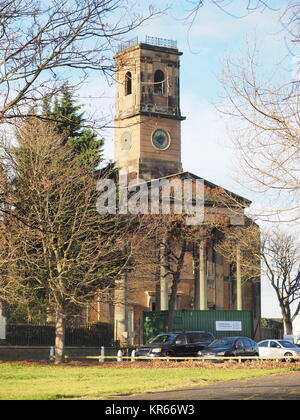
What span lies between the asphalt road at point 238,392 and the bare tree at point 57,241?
622 inches

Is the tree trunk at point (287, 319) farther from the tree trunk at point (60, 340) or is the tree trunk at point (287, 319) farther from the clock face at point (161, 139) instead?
the tree trunk at point (60, 340)

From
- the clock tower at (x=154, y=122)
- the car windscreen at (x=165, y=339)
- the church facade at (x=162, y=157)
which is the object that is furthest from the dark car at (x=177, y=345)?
the clock tower at (x=154, y=122)

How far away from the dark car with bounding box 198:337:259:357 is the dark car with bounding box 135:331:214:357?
202cm

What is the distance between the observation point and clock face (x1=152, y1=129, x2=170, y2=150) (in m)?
86.4

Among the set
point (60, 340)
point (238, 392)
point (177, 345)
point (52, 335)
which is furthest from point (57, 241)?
point (238, 392)

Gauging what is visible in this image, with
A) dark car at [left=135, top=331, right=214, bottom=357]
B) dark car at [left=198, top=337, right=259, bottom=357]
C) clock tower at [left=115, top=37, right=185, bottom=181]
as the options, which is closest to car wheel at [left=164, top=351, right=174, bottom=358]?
dark car at [left=135, top=331, right=214, bottom=357]

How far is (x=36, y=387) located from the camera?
69.5 feet

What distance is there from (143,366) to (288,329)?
1456 inches

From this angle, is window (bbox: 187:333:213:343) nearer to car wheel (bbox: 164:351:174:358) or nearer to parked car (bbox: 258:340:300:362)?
car wheel (bbox: 164:351:174:358)

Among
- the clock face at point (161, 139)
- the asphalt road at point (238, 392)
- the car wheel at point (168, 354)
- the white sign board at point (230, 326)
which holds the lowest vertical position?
the car wheel at point (168, 354)

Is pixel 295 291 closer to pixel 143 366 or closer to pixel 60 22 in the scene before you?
pixel 143 366

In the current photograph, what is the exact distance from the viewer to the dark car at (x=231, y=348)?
3669 centimetres

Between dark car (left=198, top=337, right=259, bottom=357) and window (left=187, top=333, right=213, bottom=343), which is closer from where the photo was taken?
dark car (left=198, top=337, right=259, bottom=357)

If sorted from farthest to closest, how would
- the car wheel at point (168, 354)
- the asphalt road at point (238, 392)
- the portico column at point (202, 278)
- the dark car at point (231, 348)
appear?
the portico column at point (202, 278) < the car wheel at point (168, 354) < the dark car at point (231, 348) < the asphalt road at point (238, 392)
